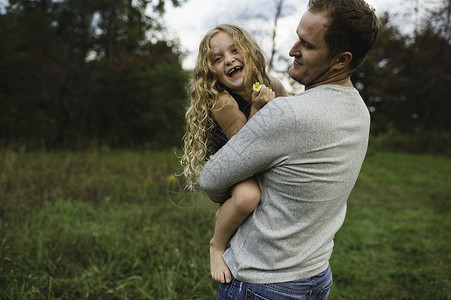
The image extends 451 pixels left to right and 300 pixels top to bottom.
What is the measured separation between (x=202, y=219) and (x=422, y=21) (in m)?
14.2

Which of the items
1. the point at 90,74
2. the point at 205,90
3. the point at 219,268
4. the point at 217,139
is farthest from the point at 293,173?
the point at 90,74

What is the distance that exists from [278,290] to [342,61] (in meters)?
0.82

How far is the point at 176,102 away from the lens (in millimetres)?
10742

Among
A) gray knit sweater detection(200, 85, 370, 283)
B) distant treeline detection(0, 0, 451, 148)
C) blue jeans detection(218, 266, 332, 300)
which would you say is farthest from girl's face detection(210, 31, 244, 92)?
distant treeline detection(0, 0, 451, 148)

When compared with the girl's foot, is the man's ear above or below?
above

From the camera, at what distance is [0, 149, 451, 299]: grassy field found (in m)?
3.00

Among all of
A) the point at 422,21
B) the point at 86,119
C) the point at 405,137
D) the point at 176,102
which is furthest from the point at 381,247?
the point at 422,21

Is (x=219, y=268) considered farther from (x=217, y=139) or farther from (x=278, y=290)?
(x=217, y=139)

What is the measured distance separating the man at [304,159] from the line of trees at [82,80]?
28.3ft

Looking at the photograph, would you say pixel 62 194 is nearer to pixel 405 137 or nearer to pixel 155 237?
pixel 155 237

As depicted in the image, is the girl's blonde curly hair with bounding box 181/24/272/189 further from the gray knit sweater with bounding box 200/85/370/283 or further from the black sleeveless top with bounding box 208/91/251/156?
the gray knit sweater with bounding box 200/85/370/283

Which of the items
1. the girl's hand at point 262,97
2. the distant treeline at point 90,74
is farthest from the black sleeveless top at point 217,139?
the distant treeline at point 90,74

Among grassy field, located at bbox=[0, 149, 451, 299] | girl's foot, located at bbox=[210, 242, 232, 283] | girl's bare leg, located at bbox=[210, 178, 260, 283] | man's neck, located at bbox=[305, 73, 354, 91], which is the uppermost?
man's neck, located at bbox=[305, 73, 354, 91]

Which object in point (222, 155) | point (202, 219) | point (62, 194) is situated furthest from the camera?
point (62, 194)
